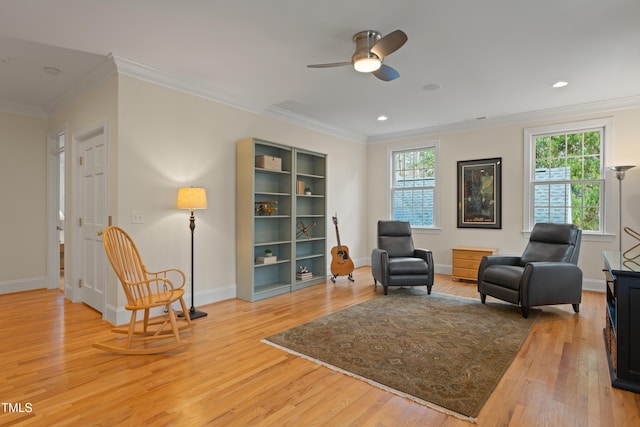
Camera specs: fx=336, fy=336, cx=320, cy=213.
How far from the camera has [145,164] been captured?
141 inches

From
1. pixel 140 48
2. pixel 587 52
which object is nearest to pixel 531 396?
pixel 587 52

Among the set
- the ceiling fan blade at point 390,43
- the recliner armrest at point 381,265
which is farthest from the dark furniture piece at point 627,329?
the recliner armrest at point 381,265

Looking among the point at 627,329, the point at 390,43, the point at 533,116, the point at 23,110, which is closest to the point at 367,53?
the point at 390,43

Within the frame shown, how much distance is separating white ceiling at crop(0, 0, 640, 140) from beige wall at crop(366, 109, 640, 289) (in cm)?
64

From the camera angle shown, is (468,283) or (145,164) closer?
(145,164)

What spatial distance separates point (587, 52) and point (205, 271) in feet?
15.3

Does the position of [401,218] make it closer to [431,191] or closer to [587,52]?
[431,191]

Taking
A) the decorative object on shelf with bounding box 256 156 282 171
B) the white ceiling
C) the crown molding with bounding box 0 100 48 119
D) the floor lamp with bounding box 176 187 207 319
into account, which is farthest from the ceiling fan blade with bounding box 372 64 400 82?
the crown molding with bounding box 0 100 48 119

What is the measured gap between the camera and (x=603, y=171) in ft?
15.6

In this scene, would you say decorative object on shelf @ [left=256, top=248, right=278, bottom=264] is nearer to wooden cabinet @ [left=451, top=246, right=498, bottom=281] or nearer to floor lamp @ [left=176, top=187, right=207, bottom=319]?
floor lamp @ [left=176, top=187, right=207, bottom=319]

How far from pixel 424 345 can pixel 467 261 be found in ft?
9.80

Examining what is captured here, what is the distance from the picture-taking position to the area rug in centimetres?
221

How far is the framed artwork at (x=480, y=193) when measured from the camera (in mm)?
5582

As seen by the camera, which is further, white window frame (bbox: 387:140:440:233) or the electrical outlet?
white window frame (bbox: 387:140:440:233)
